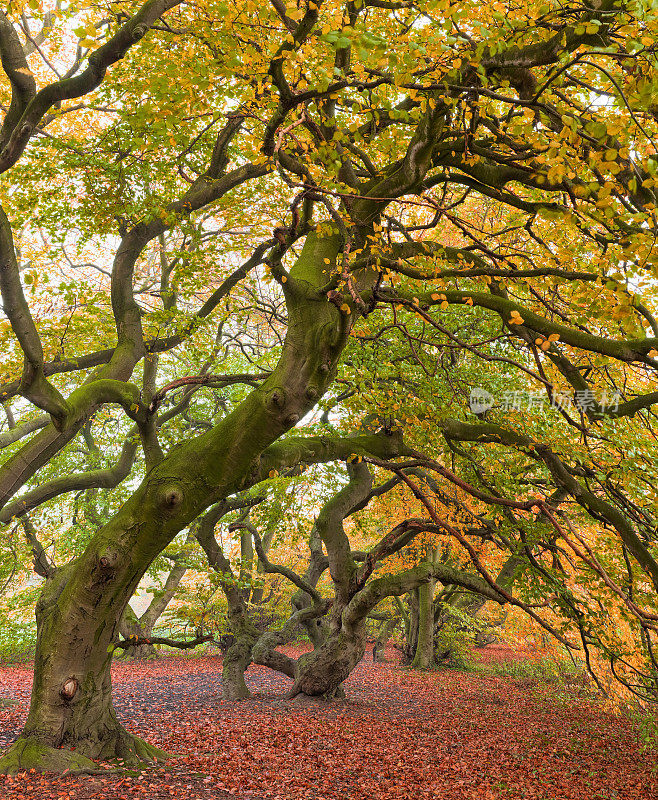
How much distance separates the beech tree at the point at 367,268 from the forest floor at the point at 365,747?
2.95ft

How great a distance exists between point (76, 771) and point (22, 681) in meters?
11.9

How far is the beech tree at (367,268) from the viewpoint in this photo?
4.14 m

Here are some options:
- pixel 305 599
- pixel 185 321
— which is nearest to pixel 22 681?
pixel 305 599

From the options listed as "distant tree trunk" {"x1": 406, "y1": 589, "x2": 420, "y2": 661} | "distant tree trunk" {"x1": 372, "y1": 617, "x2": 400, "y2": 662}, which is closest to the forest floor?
"distant tree trunk" {"x1": 406, "y1": 589, "x2": 420, "y2": 661}

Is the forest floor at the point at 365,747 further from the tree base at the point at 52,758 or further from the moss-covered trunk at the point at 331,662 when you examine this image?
the moss-covered trunk at the point at 331,662

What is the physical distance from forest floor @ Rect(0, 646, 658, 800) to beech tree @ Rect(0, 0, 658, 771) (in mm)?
898

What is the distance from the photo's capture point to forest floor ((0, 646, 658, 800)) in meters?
6.09

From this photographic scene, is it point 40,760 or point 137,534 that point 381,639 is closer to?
point 40,760

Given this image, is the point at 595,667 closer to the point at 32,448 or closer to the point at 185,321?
the point at 185,321

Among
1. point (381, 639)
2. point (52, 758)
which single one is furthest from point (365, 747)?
point (381, 639)

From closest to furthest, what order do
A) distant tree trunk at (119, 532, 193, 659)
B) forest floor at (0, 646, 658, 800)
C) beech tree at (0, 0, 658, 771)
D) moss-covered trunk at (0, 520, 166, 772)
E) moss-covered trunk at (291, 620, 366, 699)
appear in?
beech tree at (0, 0, 658, 771)
moss-covered trunk at (0, 520, 166, 772)
forest floor at (0, 646, 658, 800)
moss-covered trunk at (291, 620, 366, 699)
distant tree trunk at (119, 532, 193, 659)

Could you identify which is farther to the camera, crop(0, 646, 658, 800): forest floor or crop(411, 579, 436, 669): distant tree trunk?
crop(411, 579, 436, 669): distant tree trunk

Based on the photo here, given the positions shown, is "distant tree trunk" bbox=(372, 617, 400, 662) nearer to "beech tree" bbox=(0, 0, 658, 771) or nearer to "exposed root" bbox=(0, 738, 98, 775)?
"beech tree" bbox=(0, 0, 658, 771)
